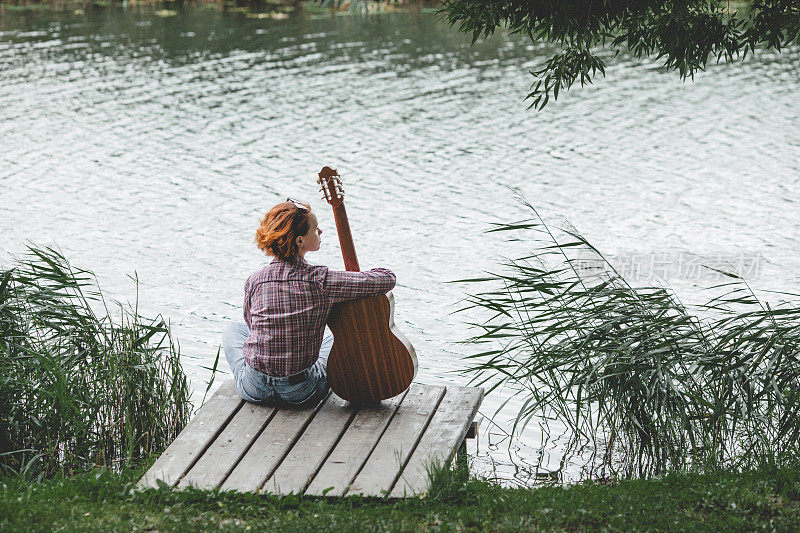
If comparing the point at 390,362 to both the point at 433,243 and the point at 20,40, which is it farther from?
the point at 20,40

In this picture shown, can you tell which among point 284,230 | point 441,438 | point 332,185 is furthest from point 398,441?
point 332,185

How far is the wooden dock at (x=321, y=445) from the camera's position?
12.3ft

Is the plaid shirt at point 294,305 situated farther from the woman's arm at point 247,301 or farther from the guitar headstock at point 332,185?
the guitar headstock at point 332,185

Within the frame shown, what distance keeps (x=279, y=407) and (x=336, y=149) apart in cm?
1039

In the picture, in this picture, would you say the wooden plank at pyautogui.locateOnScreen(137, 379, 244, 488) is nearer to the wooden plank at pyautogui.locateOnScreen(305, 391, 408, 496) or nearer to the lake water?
the wooden plank at pyautogui.locateOnScreen(305, 391, 408, 496)

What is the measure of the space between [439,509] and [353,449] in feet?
1.76

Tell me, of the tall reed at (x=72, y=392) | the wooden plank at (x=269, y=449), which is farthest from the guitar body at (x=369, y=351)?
the tall reed at (x=72, y=392)

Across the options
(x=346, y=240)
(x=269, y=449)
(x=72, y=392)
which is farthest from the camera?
(x=72, y=392)

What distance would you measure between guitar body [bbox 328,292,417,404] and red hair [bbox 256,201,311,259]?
344 mm

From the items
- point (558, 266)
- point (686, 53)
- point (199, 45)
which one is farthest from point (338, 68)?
point (686, 53)

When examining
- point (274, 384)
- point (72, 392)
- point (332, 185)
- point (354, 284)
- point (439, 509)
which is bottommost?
point (72, 392)

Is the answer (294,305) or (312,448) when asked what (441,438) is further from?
(294,305)

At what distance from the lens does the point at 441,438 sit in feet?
13.4

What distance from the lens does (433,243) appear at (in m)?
10.3
